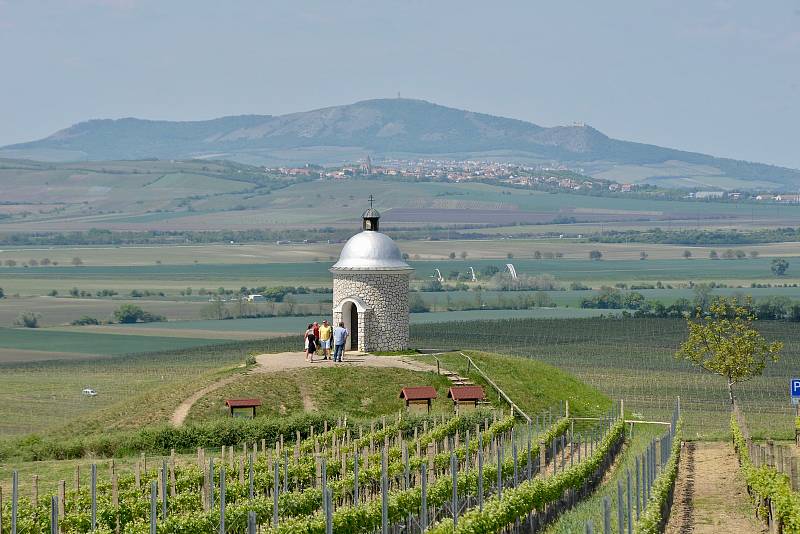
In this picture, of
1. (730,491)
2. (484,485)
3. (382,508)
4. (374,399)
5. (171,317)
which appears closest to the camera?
(382,508)

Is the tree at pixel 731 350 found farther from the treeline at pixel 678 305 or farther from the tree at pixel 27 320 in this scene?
the tree at pixel 27 320

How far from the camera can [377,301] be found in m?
51.5

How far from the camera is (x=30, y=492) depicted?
31734mm

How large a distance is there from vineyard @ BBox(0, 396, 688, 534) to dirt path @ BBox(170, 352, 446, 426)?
6.57 m

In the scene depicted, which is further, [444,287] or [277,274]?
[277,274]

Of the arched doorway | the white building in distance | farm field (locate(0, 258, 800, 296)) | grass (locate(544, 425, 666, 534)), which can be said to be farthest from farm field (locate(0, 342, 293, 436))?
farm field (locate(0, 258, 800, 296))

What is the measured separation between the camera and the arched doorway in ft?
172

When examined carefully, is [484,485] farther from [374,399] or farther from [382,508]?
[374,399]

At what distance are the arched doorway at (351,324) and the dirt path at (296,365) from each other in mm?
1317

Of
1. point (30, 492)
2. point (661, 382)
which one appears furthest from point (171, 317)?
point (30, 492)

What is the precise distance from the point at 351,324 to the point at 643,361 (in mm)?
29316

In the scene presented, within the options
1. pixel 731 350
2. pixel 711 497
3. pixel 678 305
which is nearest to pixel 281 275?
pixel 678 305

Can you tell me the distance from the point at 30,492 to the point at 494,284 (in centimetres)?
12687

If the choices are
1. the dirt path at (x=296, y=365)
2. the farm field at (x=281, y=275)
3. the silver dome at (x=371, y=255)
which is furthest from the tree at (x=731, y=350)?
the farm field at (x=281, y=275)
